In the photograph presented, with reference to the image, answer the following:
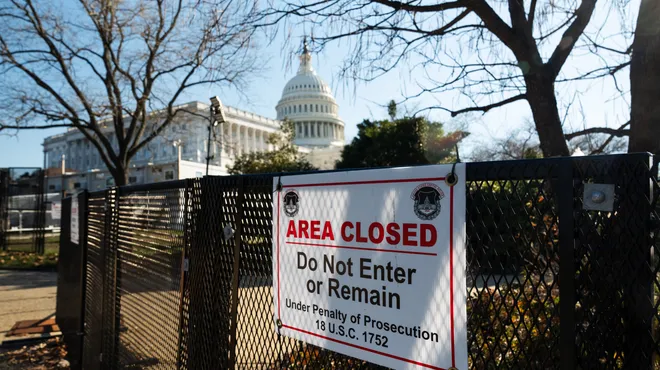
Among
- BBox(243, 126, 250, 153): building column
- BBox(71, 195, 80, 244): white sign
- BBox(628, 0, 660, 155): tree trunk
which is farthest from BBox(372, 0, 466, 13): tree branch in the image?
BBox(243, 126, 250, 153): building column

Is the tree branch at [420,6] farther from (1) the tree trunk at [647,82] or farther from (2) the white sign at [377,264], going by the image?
(2) the white sign at [377,264]

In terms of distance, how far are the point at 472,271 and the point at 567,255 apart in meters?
0.36

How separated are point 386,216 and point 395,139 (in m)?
29.9

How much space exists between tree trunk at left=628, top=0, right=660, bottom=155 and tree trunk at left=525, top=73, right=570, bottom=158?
2.42 feet

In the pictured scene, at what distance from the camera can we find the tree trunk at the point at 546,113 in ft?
14.8

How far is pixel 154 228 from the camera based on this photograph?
4.05 m

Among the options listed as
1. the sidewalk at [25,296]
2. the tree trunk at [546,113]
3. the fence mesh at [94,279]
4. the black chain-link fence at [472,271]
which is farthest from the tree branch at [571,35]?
the sidewalk at [25,296]

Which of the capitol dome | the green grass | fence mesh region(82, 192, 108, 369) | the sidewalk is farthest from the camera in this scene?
the capitol dome

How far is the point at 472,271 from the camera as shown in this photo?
194 centimetres

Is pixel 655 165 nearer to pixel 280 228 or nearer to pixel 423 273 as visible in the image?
pixel 423 273

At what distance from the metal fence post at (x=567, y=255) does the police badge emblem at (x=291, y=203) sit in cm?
122

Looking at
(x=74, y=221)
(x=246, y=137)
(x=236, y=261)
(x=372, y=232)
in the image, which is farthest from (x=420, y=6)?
(x=246, y=137)

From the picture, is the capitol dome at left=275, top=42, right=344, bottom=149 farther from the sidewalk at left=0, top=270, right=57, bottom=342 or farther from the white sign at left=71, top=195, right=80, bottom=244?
the white sign at left=71, top=195, right=80, bottom=244

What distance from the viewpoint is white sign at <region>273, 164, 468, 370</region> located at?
1.89 metres
